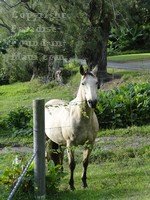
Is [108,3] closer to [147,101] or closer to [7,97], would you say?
[147,101]

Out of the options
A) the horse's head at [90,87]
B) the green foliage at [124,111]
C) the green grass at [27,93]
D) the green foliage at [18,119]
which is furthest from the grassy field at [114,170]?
the green grass at [27,93]

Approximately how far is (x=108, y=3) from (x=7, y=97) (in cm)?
967

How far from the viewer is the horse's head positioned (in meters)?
6.89

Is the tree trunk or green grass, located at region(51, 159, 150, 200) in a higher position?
the tree trunk

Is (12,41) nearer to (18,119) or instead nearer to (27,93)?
(18,119)

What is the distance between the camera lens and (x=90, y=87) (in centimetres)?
706

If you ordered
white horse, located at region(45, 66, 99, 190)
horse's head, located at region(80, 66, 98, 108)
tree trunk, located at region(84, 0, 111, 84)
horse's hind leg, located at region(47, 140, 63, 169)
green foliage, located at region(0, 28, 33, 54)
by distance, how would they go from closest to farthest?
1. green foliage, located at region(0, 28, 33, 54)
2. horse's head, located at region(80, 66, 98, 108)
3. white horse, located at region(45, 66, 99, 190)
4. horse's hind leg, located at region(47, 140, 63, 169)
5. tree trunk, located at region(84, 0, 111, 84)

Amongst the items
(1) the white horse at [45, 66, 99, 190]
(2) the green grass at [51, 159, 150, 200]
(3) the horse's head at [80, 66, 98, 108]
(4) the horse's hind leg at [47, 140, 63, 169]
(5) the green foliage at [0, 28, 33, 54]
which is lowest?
(2) the green grass at [51, 159, 150, 200]

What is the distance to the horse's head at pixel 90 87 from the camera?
6.89m

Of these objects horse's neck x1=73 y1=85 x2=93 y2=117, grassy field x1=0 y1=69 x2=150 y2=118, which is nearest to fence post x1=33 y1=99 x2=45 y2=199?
horse's neck x1=73 y1=85 x2=93 y2=117

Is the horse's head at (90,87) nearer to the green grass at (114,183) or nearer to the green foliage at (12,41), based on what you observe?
the green foliage at (12,41)

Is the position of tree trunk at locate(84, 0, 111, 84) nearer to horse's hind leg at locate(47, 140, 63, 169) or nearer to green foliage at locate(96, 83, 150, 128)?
green foliage at locate(96, 83, 150, 128)

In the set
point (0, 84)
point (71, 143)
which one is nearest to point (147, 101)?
point (71, 143)

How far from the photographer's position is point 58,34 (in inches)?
870
